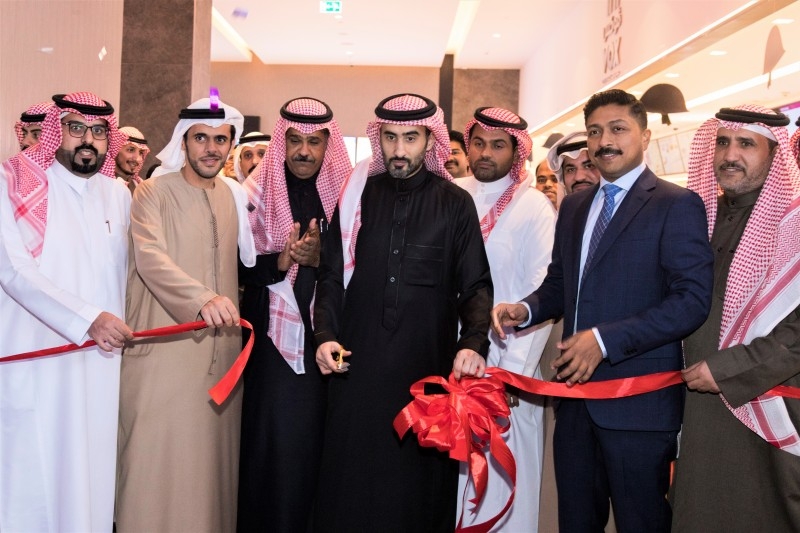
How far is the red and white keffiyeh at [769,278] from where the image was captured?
2.76 metres

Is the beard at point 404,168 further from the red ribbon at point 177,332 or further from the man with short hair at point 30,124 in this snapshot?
the man with short hair at point 30,124

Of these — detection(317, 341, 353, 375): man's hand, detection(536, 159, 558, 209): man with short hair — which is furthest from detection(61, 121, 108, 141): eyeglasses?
detection(536, 159, 558, 209): man with short hair

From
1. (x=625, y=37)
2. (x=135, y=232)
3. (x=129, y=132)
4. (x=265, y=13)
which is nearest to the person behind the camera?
(x=135, y=232)

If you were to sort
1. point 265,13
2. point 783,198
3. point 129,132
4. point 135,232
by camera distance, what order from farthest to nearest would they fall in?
point 265,13 → point 129,132 → point 135,232 → point 783,198

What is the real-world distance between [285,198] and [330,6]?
7772 millimetres

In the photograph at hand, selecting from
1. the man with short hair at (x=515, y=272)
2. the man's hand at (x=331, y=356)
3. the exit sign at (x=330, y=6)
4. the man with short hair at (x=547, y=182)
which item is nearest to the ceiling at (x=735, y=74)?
the man with short hair at (x=547, y=182)

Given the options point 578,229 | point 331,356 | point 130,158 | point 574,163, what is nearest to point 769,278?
point 578,229

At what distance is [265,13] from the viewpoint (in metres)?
11.3

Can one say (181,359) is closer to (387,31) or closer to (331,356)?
(331,356)

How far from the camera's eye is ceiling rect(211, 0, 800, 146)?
545 centimetres

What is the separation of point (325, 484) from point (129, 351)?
3.45ft

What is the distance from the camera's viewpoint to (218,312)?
10.4 feet

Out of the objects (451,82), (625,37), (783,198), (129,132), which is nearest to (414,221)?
(783,198)

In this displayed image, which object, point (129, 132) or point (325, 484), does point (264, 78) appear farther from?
point (325, 484)
